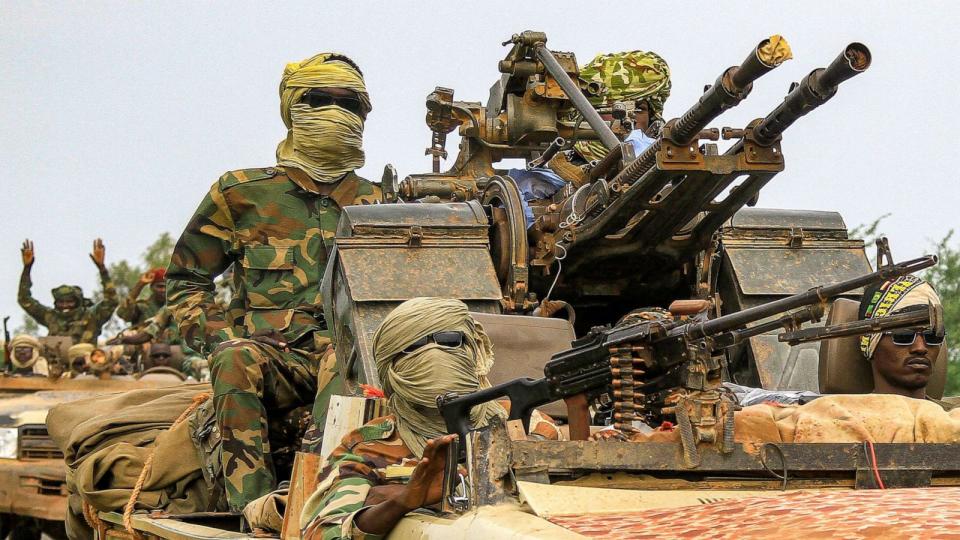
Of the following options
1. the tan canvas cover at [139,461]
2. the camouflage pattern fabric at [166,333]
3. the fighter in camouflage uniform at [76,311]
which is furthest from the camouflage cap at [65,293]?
the tan canvas cover at [139,461]

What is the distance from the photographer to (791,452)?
3.92 metres

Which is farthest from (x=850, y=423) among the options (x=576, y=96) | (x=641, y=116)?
(x=641, y=116)

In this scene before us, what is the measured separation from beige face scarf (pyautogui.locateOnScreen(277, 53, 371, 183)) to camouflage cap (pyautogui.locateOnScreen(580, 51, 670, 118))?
120 cm

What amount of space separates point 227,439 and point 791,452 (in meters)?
3.11

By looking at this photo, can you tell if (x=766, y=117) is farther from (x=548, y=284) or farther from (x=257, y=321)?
(x=257, y=321)

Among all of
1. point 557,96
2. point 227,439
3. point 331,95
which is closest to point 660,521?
point 227,439

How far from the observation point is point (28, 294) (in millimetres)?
18281

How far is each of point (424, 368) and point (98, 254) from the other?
1411 centimetres

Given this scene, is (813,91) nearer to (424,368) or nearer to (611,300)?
(424,368)

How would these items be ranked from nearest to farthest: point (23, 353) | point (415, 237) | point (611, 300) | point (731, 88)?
1. point (731, 88)
2. point (415, 237)
3. point (611, 300)
4. point (23, 353)

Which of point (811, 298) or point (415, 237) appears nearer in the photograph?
point (811, 298)

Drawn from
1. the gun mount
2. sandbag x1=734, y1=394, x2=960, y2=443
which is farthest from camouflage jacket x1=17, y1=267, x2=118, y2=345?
sandbag x1=734, y1=394, x2=960, y2=443

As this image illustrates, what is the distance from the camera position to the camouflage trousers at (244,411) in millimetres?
6336

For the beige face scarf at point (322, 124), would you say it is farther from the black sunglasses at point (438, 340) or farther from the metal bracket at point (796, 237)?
the black sunglasses at point (438, 340)
